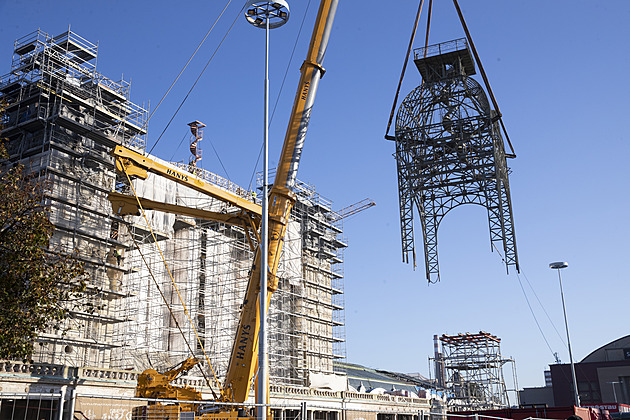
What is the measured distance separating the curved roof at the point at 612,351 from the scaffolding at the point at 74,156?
79.2m

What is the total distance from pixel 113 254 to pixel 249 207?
19081 mm

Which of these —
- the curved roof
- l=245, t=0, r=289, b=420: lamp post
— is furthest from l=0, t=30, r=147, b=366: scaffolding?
the curved roof

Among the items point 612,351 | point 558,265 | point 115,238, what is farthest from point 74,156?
point 612,351

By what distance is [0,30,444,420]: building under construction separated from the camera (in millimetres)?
37188

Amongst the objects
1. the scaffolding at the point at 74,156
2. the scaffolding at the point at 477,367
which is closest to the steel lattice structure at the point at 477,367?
the scaffolding at the point at 477,367

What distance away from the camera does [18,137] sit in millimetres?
43625

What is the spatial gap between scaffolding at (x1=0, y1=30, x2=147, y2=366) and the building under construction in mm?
90

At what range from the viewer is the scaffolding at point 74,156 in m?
38.9

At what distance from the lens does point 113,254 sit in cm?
4319

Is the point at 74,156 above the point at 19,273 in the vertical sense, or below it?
above

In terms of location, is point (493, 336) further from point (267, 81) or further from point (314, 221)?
point (267, 81)

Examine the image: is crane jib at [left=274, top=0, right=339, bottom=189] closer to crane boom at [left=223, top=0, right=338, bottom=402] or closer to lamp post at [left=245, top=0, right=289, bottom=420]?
crane boom at [left=223, top=0, right=338, bottom=402]

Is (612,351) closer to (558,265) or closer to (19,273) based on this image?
(558,265)

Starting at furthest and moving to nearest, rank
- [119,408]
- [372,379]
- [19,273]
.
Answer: [372,379]
[119,408]
[19,273]
